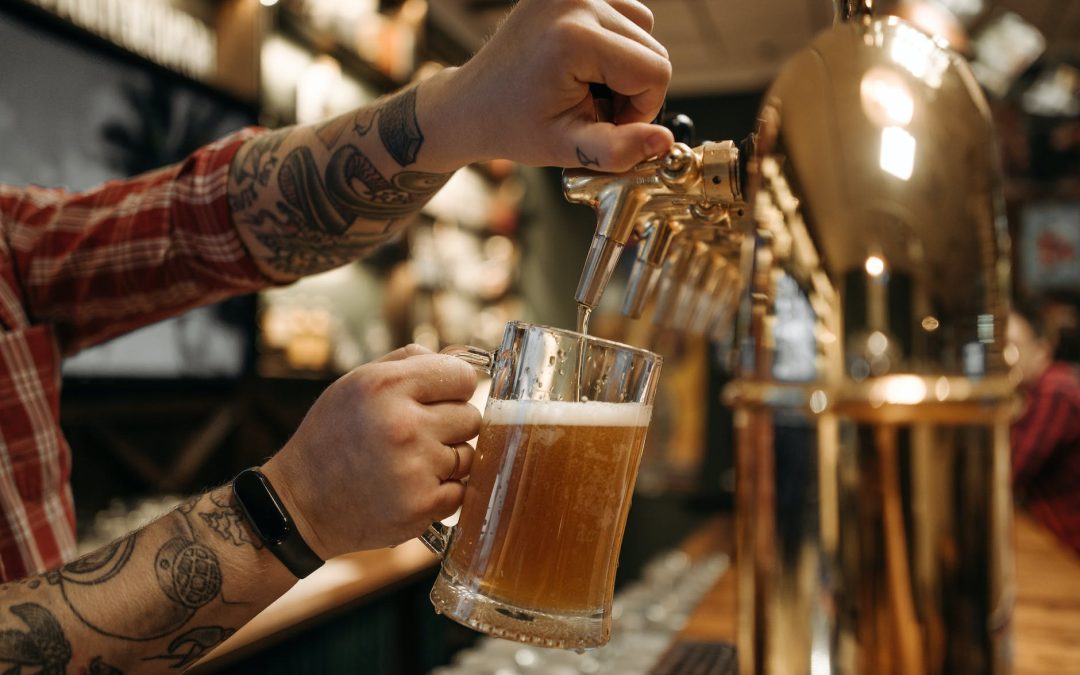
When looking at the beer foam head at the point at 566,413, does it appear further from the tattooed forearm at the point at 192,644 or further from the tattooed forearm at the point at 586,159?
the tattooed forearm at the point at 192,644

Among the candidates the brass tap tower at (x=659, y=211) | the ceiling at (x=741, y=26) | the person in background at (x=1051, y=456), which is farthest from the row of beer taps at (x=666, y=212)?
the ceiling at (x=741, y=26)

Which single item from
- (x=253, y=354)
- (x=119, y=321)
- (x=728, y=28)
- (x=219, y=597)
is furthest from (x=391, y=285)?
(x=219, y=597)

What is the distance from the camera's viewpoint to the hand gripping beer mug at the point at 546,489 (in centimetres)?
63

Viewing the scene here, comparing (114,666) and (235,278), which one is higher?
(235,278)

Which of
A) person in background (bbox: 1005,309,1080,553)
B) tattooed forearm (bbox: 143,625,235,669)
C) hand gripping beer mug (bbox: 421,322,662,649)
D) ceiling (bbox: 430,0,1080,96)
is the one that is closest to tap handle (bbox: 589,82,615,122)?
hand gripping beer mug (bbox: 421,322,662,649)

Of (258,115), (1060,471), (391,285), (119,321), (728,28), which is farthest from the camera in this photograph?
(728,28)

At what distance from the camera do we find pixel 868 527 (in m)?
0.63

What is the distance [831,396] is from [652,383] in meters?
0.14

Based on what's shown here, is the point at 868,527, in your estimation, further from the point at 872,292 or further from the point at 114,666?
the point at 114,666

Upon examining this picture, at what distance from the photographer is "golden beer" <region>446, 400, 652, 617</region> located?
0.63 meters

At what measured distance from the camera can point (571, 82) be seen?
0.70 metres

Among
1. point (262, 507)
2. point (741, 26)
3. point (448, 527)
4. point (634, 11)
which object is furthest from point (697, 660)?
point (741, 26)

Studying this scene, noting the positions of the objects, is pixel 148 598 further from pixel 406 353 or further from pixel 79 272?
pixel 79 272

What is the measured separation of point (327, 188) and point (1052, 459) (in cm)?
348
